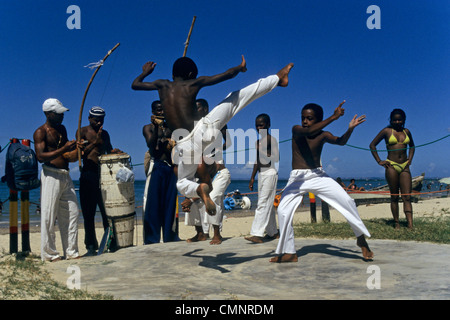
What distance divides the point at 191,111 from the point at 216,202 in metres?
2.59

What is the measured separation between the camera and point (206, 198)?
479 centimetres

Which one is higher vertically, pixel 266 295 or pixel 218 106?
pixel 218 106

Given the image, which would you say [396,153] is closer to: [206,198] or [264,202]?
[264,202]

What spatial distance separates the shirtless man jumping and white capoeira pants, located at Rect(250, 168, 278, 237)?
210 centimetres

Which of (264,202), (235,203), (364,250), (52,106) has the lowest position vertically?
(235,203)

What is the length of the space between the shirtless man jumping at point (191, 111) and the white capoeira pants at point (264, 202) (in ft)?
6.87

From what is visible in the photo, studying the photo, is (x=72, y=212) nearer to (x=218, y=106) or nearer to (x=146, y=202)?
(x=146, y=202)

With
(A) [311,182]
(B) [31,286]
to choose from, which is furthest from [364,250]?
(B) [31,286]
